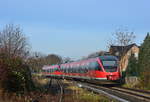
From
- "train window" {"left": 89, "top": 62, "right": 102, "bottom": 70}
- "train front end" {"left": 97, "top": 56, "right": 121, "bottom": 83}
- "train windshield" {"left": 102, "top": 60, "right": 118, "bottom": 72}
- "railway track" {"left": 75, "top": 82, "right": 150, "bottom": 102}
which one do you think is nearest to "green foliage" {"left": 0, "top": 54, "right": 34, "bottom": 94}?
"railway track" {"left": 75, "top": 82, "right": 150, "bottom": 102}

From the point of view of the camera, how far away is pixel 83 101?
1373 cm

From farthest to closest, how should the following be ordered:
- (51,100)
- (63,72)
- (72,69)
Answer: (63,72)
(72,69)
(51,100)

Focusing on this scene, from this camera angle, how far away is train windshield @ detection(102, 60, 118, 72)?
81.4 feet

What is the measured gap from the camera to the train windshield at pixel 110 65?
24797mm

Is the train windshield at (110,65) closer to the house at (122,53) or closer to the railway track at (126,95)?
the railway track at (126,95)

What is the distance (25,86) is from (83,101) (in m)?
4.34

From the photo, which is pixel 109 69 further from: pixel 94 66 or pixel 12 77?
pixel 12 77

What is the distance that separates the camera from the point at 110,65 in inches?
990

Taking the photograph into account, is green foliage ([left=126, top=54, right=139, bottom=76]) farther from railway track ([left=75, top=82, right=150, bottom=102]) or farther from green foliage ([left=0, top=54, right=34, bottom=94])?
green foliage ([left=0, top=54, right=34, bottom=94])

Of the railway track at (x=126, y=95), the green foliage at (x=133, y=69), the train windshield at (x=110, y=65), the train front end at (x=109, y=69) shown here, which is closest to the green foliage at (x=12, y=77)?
the railway track at (x=126, y=95)

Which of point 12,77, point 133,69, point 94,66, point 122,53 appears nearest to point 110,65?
point 94,66

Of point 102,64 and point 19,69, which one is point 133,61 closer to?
point 102,64

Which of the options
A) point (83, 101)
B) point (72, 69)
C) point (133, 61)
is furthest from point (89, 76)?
point (133, 61)

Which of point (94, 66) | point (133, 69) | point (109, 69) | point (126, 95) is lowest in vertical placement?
point (126, 95)
